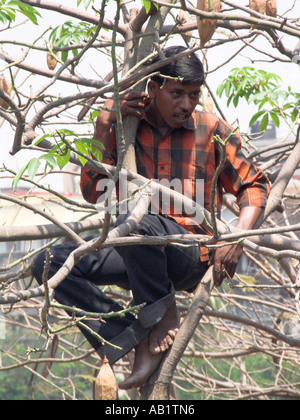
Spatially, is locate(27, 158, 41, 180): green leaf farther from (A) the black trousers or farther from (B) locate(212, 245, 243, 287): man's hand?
(B) locate(212, 245, 243, 287): man's hand

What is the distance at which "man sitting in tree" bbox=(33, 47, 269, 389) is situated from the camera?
2506 millimetres

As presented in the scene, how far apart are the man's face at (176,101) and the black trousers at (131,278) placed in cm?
46

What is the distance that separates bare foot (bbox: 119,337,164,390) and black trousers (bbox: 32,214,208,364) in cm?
4

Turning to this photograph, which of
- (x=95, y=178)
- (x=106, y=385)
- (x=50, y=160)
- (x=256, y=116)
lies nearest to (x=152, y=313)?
(x=106, y=385)

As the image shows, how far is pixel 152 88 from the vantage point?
2.90m

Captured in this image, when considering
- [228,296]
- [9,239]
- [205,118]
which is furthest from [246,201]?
[228,296]

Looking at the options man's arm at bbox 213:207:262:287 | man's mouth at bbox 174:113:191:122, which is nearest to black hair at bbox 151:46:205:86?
man's mouth at bbox 174:113:191:122

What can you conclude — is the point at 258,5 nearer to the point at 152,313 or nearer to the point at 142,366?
the point at 152,313

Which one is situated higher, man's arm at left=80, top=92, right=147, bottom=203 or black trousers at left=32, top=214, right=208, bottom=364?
man's arm at left=80, top=92, right=147, bottom=203

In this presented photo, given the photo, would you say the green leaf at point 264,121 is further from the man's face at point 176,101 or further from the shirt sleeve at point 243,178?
the man's face at point 176,101

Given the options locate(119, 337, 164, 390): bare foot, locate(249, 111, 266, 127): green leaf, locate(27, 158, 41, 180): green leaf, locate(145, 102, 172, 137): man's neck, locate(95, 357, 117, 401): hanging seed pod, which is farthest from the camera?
locate(249, 111, 266, 127): green leaf

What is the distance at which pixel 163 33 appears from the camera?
300 centimetres

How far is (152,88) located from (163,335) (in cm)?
112

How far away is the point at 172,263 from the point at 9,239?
698 mm
